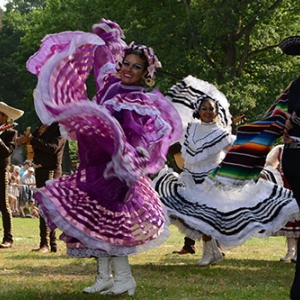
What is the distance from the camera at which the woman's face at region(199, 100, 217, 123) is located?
852 cm

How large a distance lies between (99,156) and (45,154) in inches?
134

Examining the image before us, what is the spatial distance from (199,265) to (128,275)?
8.25 ft

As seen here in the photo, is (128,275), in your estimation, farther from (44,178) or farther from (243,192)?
(44,178)

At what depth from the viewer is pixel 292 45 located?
5.27m

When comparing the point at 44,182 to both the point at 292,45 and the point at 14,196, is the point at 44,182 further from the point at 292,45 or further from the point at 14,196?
the point at 14,196

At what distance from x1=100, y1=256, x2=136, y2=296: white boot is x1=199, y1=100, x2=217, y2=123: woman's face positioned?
3.13 metres

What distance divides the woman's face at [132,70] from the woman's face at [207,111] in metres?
2.53

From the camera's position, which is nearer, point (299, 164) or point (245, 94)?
point (299, 164)

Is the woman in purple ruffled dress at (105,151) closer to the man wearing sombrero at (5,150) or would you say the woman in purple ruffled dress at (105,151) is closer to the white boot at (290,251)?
the white boot at (290,251)

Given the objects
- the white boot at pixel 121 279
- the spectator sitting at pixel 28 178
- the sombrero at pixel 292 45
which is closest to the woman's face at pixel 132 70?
the sombrero at pixel 292 45

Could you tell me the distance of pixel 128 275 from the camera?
5781 mm

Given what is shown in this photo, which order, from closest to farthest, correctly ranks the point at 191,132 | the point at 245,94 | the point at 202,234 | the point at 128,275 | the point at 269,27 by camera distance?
the point at 128,275, the point at 202,234, the point at 191,132, the point at 245,94, the point at 269,27

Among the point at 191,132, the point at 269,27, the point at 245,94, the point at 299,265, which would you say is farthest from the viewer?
the point at 269,27

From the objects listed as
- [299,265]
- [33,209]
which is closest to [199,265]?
[299,265]
